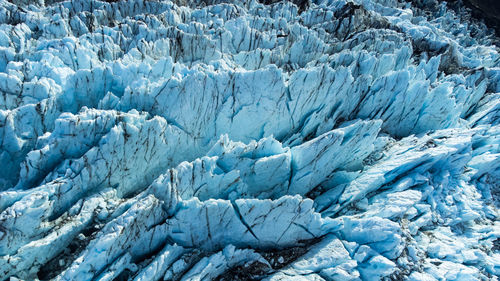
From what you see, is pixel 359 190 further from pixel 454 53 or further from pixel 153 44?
pixel 454 53

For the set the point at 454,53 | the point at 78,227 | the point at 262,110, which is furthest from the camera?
the point at 454,53

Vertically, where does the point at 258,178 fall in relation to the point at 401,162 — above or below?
below

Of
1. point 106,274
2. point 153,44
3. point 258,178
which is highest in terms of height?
point 153,44

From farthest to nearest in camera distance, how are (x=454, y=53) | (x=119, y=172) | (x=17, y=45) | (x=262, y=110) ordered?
(x=454, y=53) < (x=17, y=45) < (x=262, y=110) < (x=119, y=172)

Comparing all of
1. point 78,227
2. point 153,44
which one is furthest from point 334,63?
point 78,227

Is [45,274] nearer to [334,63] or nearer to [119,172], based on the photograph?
[119,172]

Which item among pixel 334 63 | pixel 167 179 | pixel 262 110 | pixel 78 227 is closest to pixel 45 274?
pixel 78 227

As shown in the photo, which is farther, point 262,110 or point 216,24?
point 216,24
